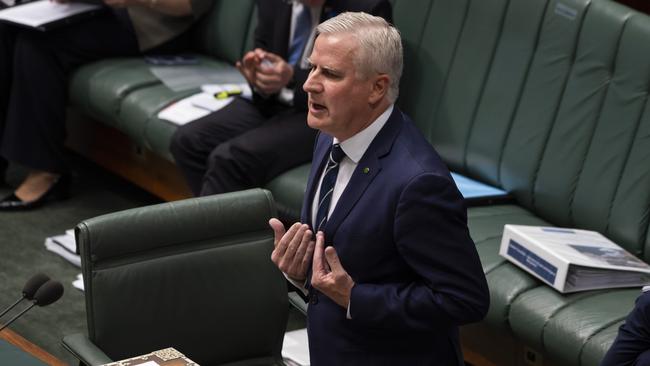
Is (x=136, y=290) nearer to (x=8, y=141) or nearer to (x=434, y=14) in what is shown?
(x=434, y=14)

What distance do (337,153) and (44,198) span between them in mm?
2906

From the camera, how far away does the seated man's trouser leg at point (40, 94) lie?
198 inches

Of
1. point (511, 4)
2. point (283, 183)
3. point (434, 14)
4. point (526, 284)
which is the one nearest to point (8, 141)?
point (283, 183)

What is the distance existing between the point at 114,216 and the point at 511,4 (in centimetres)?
201

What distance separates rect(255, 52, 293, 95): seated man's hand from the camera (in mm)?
4301

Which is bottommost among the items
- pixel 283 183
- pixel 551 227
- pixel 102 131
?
pixel 102 131

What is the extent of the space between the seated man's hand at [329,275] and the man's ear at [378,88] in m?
0.29

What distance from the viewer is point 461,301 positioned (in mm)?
2285

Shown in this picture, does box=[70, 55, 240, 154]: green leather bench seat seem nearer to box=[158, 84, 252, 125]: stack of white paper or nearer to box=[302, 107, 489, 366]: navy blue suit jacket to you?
box=[158, 84, 252, 125]: stack of white paper

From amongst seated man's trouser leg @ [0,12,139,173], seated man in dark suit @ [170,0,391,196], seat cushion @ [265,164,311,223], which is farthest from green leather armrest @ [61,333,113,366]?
seated man's trouser leg @ [0,12,139,173]

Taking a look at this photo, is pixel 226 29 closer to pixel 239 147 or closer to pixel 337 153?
pixel 239 147

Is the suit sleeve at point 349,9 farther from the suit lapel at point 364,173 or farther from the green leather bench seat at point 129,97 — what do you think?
the suit lapel at point 364,173

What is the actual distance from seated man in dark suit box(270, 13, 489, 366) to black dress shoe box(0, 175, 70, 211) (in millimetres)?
2824

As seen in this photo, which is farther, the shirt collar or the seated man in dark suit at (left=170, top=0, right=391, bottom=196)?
the seated man in dark suit at (left=170, top=0, right=391, bottom=196)
